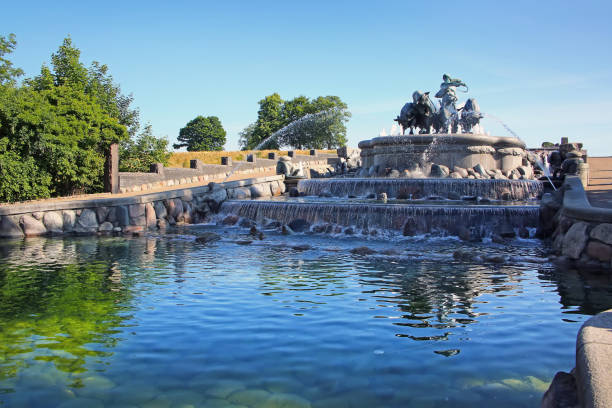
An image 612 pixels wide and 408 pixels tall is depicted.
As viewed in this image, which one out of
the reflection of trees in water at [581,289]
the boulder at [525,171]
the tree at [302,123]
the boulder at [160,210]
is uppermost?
the tree at [302,123]

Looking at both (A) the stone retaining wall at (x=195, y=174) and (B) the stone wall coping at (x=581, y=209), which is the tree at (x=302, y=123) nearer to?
(A) the stone retaining wall at (x=195, y=174)

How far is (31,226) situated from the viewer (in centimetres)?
1430

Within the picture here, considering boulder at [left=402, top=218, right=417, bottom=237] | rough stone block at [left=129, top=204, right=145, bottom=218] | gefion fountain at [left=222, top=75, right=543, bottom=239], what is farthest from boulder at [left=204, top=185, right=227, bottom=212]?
boulder at [left=402, top=218, right=417, bottom=237]

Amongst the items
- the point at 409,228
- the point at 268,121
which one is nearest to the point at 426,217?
the point at 409,228

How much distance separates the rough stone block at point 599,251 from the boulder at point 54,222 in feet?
43.9

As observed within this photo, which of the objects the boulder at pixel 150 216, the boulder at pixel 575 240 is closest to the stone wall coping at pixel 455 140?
the boulder at pixel 150 216

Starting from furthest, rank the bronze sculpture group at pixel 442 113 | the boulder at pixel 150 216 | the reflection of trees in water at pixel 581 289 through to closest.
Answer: the bronze sculpture group at pixel 442 113 → the boulder at pixel 150 216 → the reflection of trees in water at pixel 581 289

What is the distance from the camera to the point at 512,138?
2453 cm

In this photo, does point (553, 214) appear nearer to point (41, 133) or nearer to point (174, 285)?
point (174, 285)

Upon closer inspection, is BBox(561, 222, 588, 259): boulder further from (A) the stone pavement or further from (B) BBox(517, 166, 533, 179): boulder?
(B) BBox(517, 166, 533, 179): boulder

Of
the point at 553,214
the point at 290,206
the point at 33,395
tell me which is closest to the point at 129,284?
the point at 33,395

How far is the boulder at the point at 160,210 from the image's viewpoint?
55.0ft

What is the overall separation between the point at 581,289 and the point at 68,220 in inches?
529

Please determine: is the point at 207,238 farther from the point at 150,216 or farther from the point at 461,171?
the point at 461,171
